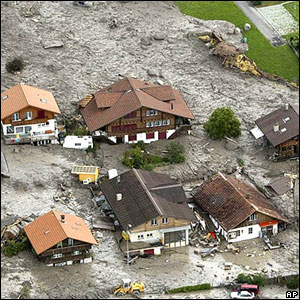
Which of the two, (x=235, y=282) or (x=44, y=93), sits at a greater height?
(x=44, y=93)

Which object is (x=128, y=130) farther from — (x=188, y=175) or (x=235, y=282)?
(x=235, y=282)

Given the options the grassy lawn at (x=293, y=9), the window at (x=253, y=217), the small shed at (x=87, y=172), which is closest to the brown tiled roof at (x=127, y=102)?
the small shed at (x=87, y=172)

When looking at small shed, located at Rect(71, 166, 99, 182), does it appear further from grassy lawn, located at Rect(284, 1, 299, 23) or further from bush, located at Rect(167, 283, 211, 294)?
grassy lawn, located at Rect(284, 1, 299, 23)

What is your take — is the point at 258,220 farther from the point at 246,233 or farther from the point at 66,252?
the point at 66,252

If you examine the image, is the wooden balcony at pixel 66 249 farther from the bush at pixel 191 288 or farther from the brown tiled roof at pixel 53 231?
the bush at pixel 191 288

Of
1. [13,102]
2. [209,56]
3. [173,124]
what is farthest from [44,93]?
[209,56]

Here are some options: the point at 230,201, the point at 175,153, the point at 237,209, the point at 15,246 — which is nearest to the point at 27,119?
the point at 175,153

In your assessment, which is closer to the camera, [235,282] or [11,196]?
[235,282]

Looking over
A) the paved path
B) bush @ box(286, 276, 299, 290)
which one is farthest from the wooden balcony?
the paved path
